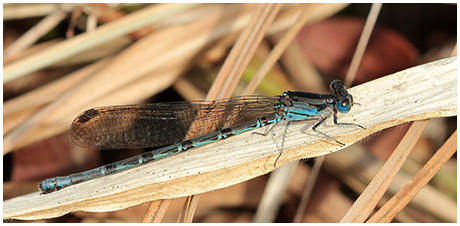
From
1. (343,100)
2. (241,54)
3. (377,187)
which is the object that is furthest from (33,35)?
(377,187)

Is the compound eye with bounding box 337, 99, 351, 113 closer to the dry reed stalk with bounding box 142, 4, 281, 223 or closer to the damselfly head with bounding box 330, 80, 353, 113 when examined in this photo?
the damselfly head with bounding box 330, 80, 353, 113

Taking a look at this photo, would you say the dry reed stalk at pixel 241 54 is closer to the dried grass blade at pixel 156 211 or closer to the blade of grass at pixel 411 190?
the dried grass blade at pixel 156 211

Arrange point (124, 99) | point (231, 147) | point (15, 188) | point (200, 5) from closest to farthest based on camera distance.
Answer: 1. point (231, 147)
2. point (15, 188)
3. point (124, 99)
4. point (200, 5)

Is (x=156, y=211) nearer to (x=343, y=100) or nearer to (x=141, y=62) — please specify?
(x=343, y=100)

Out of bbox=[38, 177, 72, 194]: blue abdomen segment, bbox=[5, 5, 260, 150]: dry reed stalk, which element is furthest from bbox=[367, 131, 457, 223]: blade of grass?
bbox=[5, 5, 260, 150]: dry reed stalk

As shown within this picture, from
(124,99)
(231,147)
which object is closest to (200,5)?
(124,99)

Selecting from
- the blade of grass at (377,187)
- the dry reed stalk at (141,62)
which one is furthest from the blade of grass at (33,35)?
the blade of grass at (377,187)

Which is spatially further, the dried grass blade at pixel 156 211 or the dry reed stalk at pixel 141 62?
the dry reed stalk at pixel 141 62

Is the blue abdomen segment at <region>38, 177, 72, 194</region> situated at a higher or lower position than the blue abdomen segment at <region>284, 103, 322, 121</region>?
lower

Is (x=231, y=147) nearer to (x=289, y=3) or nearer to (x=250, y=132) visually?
(x=250, y=132)
